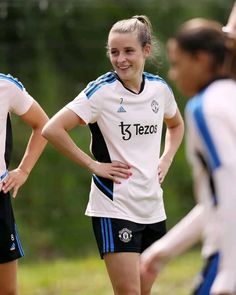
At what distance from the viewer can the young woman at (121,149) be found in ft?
22.8

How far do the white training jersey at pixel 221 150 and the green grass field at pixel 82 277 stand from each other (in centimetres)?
529

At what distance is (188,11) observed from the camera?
13.8m

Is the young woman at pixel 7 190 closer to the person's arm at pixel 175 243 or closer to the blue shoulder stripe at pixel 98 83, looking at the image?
the blue shoulder stripe at pixel 98 83

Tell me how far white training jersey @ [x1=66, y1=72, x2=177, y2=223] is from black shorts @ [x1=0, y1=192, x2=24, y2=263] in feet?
1.51

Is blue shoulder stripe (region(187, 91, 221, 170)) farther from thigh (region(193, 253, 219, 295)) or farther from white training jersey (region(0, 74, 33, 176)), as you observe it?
white training jersey (region(0, 74, 33, 176))

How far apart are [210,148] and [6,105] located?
2.55 meters

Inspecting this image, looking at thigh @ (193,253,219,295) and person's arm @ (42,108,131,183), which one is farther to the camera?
person's arm @ (42,108,131,183)

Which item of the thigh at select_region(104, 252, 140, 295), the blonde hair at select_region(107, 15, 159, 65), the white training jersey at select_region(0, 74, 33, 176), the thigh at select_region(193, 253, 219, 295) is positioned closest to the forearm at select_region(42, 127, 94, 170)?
the white training jersey at select_region(0, 74, 33, 176)

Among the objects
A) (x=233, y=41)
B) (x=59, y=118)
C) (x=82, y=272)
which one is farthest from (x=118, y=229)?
(x=82, y=272)

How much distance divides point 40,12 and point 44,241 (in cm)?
248

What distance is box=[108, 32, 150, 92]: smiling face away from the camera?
276 inches

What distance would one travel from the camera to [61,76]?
13219 mm

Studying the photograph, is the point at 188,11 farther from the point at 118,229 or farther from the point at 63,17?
the point at 118,229

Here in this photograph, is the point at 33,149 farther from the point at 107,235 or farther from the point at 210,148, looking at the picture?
the point at 210,148
